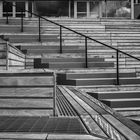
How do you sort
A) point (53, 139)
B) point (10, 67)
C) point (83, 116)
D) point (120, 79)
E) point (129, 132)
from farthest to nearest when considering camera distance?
point (120, 79) → point (10, 67) → point (83, 116) → point (129, 132) → point (53, 139)

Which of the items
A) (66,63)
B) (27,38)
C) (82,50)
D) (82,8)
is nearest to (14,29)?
(27,38)

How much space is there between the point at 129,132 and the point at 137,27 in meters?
15.8

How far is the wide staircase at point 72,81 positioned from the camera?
5164 mm

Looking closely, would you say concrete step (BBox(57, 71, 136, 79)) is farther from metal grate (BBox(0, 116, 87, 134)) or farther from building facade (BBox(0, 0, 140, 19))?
building facade (BBox(0, 0, 140, 19))

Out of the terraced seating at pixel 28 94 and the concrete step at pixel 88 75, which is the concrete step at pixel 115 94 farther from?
the terraced seating at pixel 28 94

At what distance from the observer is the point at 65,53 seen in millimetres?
13531

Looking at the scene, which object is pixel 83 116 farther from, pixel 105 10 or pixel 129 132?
pixel 105 10

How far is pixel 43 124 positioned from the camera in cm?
516

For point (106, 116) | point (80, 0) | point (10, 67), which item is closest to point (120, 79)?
point (10, 67)

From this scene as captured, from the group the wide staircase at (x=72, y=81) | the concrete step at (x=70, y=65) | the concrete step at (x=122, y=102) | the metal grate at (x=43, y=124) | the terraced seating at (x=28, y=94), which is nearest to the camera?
the metal grate at (x=43, y=124)

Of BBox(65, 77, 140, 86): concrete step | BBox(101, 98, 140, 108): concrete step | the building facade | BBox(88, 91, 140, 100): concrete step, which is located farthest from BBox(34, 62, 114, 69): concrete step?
the building facade

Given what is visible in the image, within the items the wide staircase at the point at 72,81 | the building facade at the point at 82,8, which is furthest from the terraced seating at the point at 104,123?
the building facade at the point at 82,8

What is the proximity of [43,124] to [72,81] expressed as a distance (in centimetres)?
518

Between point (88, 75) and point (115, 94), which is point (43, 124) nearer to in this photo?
point (115, 94)
